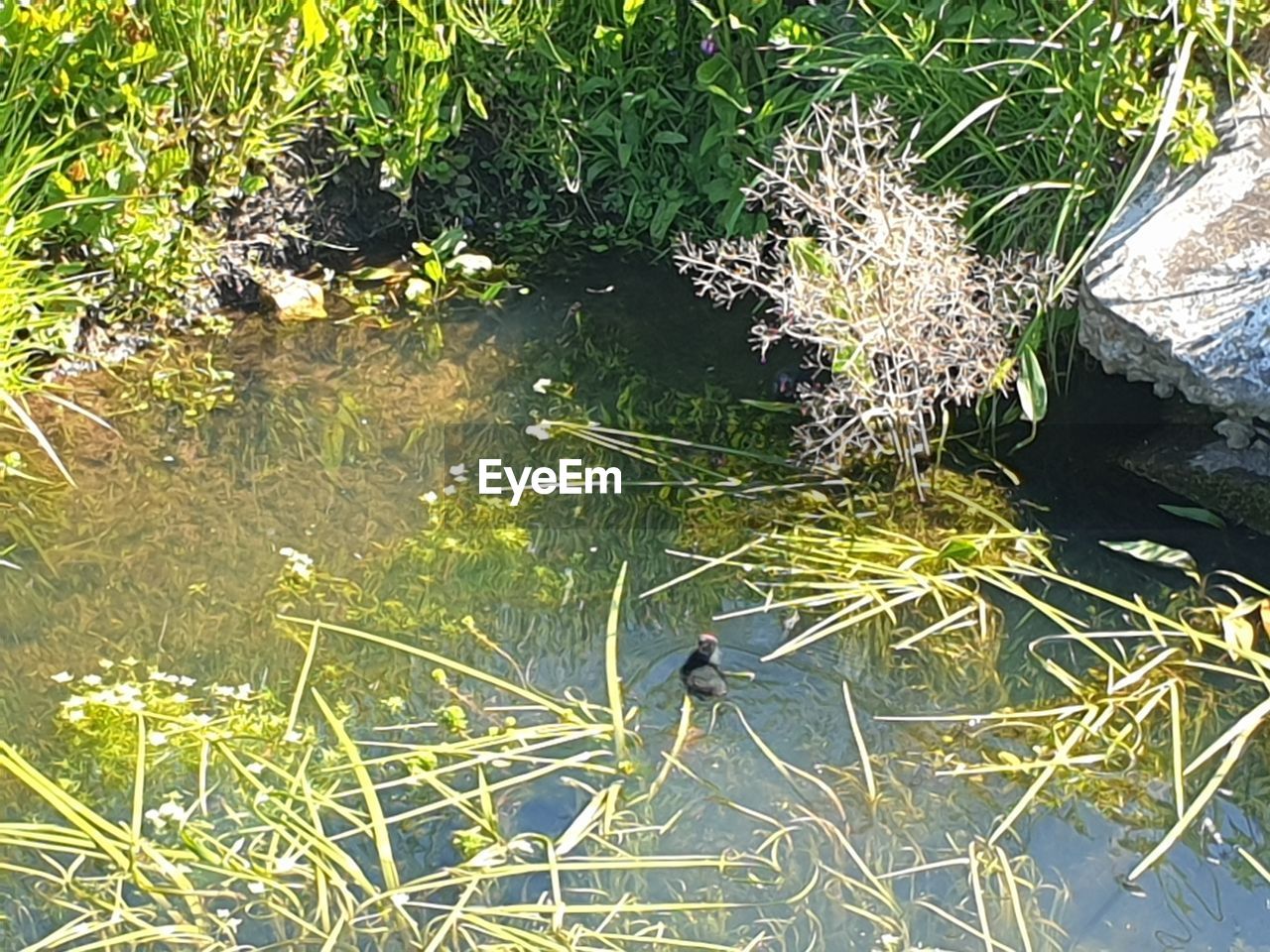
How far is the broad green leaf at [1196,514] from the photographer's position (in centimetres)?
348

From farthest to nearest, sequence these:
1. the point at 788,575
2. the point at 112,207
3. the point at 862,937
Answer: the point at 112,207 → the point at 788,575 → the point at 862,937

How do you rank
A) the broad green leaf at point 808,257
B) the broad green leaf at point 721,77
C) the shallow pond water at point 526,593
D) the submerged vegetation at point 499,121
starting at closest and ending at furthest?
1. the shallow pond water at point 526,593
2. the broad green leaf at point 808,257
3. the submerged vegetation at point 499,121
4. the broad green leaf at point 721,77

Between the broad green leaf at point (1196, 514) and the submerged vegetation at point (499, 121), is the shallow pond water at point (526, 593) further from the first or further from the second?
the submerged vegetation at point (499, 121)

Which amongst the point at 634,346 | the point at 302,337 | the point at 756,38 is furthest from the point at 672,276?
the point at 302,337

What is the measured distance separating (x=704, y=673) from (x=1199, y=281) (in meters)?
1.48

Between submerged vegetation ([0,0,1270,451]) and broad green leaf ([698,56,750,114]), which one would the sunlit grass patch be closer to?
submerged vegetation ([0,0,1270,451])

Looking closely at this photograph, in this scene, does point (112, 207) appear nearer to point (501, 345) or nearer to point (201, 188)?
point (201, 188)

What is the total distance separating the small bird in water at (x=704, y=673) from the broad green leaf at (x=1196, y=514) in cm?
128

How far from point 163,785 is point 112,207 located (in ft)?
5.46

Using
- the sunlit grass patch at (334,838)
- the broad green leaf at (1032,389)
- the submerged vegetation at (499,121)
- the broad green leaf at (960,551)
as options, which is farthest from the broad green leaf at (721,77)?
the sunlit grass patch at (334,838)

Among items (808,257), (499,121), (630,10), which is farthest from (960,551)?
(499,121)

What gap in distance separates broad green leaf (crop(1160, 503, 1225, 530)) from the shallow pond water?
37 mm

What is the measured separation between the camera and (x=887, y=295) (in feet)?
11.0

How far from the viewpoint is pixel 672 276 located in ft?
14.9
